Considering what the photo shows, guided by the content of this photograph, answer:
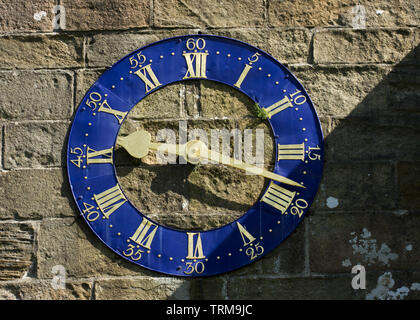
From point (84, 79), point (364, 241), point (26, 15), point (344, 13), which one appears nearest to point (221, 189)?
point (364, 241)

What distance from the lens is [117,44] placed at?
4.59 metres

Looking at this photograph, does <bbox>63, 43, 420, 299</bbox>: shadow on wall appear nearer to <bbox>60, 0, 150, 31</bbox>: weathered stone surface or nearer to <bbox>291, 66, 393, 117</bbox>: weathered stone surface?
<bbox>291, 66, 393, 117</bbox>: weathered stone surface

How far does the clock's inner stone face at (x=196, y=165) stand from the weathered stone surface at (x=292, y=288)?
0.40m

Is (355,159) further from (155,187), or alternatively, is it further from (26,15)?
(26,15)

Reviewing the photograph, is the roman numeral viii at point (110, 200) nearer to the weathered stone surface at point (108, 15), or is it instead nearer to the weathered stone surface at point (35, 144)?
the weathered stone surface at point (35, 144)

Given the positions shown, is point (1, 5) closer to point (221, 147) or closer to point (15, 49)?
point (15, 49)

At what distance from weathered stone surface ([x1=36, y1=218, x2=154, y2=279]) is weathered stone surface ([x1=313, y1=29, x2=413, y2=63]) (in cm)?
181

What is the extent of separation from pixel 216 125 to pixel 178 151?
305mm

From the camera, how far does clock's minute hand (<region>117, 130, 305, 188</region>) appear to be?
431 centimetres

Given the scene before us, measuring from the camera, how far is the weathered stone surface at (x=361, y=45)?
4.51 metres

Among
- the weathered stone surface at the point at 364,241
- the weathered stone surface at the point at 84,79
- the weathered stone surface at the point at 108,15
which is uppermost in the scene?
the weathered stone surface at the point at 108,15

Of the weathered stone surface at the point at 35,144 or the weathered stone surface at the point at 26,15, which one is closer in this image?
the weathered stone surface at the point at 35,144

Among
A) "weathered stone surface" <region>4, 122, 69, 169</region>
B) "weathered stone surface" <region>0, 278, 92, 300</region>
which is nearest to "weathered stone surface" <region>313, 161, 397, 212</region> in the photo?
"weathered stone surface" <region>0, 278, 92, 300</region>

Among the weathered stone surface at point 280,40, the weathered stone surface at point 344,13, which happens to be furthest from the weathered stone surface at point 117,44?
the weathered stone surface at point 344,13
